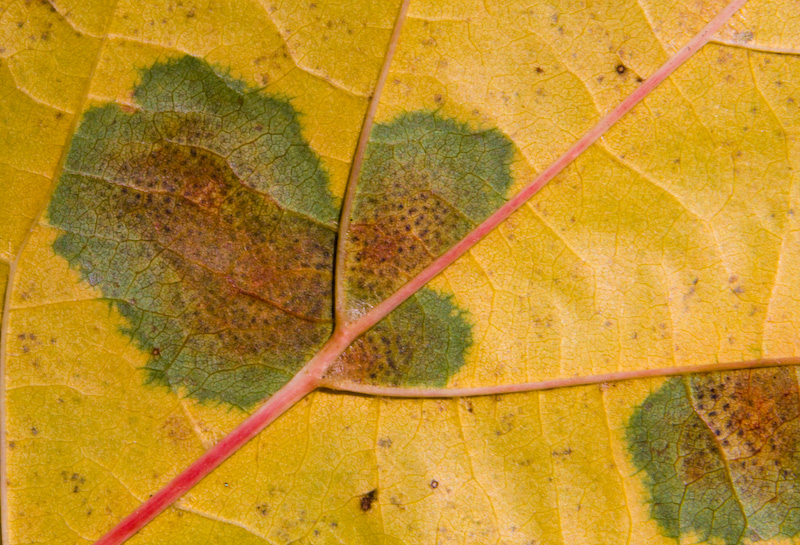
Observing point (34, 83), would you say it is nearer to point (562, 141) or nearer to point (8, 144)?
point (8, 144)

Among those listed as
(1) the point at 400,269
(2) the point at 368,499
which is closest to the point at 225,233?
(1) the point at 400,269

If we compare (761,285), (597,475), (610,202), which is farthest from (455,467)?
(761,285)

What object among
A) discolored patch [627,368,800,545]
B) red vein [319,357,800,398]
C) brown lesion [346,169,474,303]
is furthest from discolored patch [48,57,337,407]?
discolored patch [627,368,800,545]

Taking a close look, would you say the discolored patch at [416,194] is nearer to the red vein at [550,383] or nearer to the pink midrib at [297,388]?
the pink midrib at [297,388]

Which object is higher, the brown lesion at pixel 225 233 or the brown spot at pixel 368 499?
the brown lesion at pixel 225 233

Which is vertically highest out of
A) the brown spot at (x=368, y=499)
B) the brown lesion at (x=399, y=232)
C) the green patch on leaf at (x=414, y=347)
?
the brown lesion at (x=399, y=232)

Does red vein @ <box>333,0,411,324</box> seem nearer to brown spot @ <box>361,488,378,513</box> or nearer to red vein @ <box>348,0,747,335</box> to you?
red vein @ <box>348,0,747,335</box>

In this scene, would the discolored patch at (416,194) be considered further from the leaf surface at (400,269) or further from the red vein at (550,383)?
the red vein at (550,383)

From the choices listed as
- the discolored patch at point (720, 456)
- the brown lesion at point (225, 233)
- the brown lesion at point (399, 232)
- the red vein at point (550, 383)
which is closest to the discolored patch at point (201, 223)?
the brown lesion at point (225, 233)
